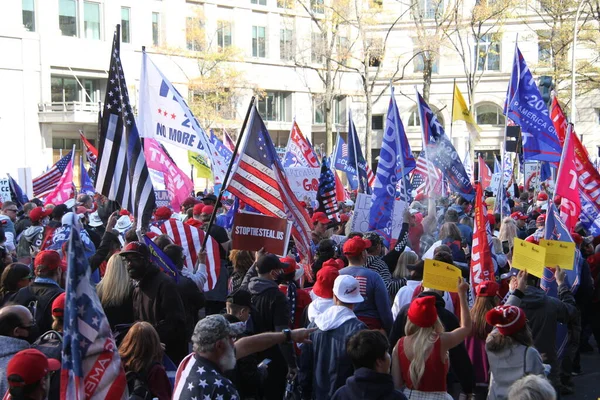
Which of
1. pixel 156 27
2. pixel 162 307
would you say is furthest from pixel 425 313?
pixel 156 27

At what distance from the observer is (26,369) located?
4.02 m

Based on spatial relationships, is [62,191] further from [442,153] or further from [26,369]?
[26,369]

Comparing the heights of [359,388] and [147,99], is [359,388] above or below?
below

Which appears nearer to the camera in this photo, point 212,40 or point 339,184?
point 339,184

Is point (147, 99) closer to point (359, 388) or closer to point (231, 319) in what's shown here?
point (231, 319)

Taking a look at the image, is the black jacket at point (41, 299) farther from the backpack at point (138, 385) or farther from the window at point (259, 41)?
the window at point (259, 41)

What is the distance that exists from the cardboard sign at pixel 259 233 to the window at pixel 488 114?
1865 inches

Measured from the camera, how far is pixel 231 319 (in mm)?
5605

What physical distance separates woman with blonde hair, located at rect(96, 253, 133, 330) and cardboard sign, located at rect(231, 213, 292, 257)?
1714mm

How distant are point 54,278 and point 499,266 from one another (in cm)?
530

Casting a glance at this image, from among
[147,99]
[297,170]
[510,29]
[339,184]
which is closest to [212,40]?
[510,29]

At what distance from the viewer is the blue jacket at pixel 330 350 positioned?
571 cm

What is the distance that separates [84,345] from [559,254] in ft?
16.6

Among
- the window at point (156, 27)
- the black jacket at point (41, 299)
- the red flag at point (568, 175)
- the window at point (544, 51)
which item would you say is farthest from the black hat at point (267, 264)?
the window at point (156, 27)
